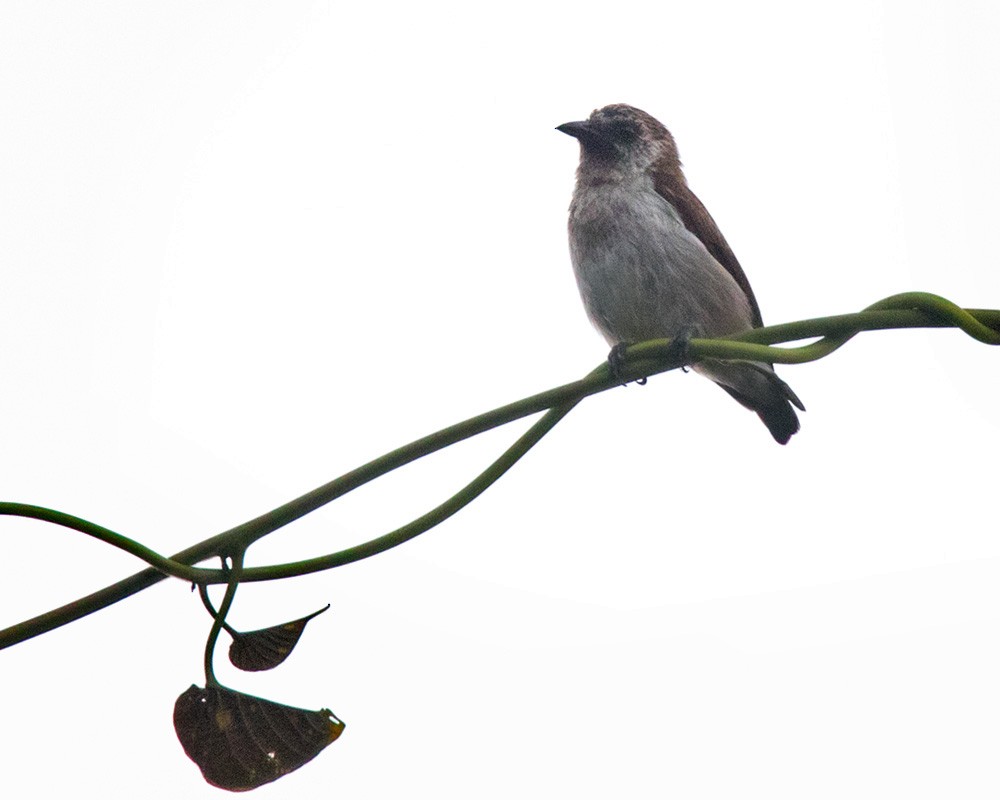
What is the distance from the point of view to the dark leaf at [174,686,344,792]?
1588 mm

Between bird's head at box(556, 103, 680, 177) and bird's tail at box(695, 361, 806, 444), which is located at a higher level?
bird's head at box(556, 103, 680, 177)

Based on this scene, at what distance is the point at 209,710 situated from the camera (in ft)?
5.31

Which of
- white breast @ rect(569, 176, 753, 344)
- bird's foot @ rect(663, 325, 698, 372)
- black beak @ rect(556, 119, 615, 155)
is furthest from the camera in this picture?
black beak @ rect(556, 119, 615, 155)

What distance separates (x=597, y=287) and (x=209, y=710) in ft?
10.8

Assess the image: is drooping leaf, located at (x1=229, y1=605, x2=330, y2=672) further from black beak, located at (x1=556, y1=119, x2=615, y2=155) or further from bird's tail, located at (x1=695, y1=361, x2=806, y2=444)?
black beak, located at (x1=556, y1=119, x2=615, y2=155)

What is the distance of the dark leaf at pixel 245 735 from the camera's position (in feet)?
5.21

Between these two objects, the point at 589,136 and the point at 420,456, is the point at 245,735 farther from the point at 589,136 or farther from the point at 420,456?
the point at 589,136

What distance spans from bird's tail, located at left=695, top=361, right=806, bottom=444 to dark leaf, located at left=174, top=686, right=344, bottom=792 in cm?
353

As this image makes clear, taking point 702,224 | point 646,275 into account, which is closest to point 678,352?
point 646,275

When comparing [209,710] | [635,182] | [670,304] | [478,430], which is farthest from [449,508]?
[635,182]

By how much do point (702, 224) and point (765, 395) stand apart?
807 millimetres

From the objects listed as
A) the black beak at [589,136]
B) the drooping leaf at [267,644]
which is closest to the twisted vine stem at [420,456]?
the drooping leaf at [267,644]

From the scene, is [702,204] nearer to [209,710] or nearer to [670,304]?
[670,304]

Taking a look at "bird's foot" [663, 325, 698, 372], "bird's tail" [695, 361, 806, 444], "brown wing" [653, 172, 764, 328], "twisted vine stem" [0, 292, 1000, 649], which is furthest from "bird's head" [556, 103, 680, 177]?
"twisted vine stem" [0, 292, 1000, 649]
